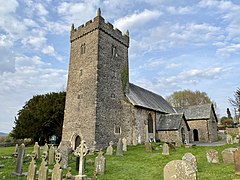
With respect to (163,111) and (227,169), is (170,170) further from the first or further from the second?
(163,111)

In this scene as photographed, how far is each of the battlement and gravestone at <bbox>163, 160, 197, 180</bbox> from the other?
19834 millimetres

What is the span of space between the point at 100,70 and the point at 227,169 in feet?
49.9

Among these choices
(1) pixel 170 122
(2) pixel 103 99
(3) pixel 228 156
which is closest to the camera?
(3) pixel 228 156

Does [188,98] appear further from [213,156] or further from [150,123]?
[213,156]

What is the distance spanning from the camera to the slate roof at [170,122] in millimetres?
24859

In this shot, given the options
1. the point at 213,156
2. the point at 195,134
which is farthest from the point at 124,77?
the point at 195,134

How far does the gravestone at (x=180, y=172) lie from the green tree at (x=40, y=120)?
89.0 feet

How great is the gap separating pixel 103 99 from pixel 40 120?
13.1 m

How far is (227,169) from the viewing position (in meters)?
9.05

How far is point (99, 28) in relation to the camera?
22141 mm

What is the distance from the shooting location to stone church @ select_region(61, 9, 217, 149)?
20.2 m

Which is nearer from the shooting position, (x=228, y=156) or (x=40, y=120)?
(x=228, y=156)

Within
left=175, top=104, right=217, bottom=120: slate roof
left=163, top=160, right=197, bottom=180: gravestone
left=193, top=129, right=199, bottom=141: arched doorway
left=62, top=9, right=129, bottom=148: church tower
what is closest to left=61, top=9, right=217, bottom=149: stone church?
left=62, top=9, right=129, bottom=148: church tower

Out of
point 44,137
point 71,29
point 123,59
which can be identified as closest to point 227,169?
point 123,59
